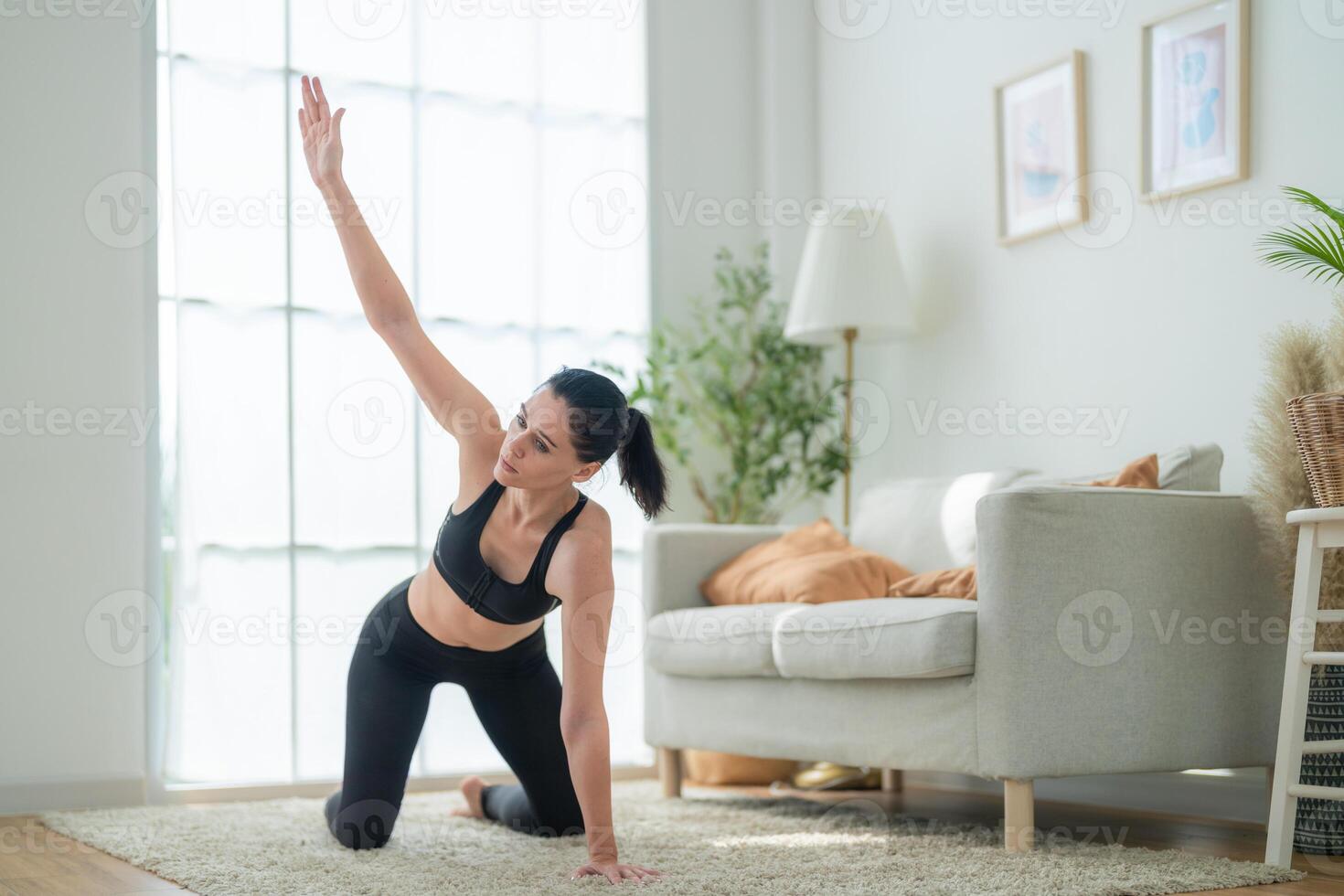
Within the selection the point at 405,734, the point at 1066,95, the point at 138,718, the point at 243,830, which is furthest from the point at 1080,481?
the point at 138,718

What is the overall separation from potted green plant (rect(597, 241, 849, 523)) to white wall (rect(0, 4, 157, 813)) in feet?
4.88

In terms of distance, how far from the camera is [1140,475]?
2992 mm

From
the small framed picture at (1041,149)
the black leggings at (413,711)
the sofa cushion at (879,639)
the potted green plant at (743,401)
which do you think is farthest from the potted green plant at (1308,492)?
the potted green plant at (743,401)

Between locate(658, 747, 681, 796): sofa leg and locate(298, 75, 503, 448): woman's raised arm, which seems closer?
locate(298, 75, 503, 448): woman's raised arm

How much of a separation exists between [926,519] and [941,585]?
630 mm

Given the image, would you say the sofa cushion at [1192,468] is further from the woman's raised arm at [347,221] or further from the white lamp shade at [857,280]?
the woman's raised arm at [347,221]

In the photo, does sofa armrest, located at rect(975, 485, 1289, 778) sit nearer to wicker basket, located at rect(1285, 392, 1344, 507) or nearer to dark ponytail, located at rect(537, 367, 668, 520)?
wicker basket, located at rect(1285, 392, 1344, 507)

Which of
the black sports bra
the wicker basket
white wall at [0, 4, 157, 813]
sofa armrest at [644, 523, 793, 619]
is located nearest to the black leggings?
the black sports bra

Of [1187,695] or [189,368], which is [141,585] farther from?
[1187,695]

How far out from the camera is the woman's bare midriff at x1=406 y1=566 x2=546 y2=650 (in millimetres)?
2684

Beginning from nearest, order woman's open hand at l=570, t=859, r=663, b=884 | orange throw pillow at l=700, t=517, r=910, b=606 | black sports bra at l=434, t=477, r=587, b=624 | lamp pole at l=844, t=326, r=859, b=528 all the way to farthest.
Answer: woman's open hand at l=570, t=859, r=663, b=884, black sports bra at l=434, t=477, r=587, b=624, orange throw pillow at l=700, t=517, r=910, b=606, lamp pole at l=844, t=326, r=859, b=528

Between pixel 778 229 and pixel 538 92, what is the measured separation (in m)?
0.98

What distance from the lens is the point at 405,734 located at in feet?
9.43

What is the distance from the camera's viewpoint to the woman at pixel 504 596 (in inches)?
89.0
